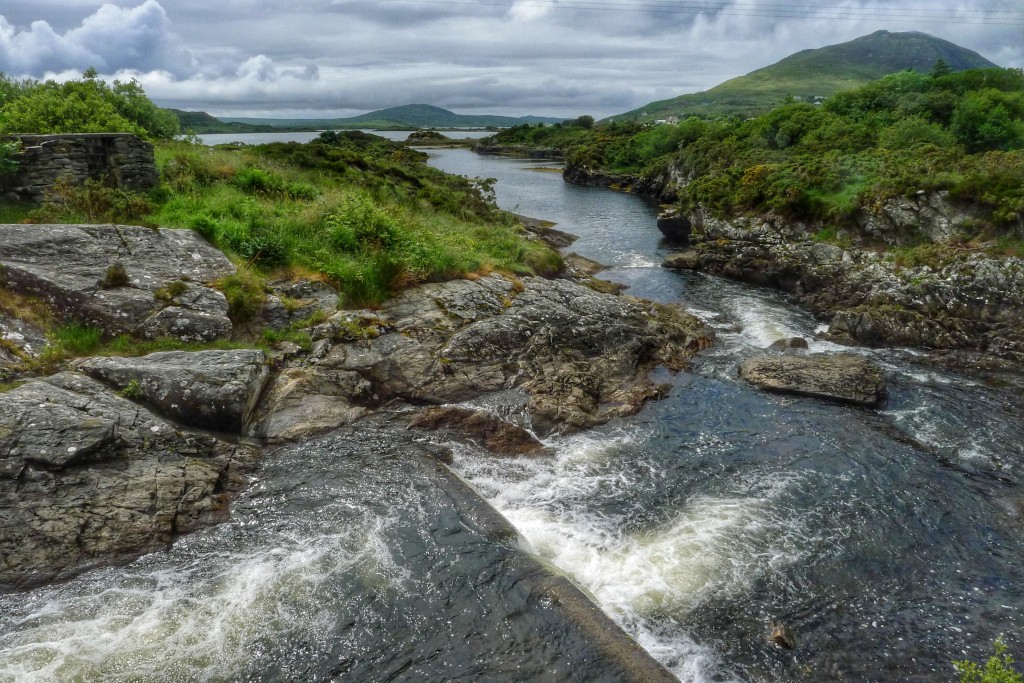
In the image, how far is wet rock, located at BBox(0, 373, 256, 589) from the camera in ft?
29.0

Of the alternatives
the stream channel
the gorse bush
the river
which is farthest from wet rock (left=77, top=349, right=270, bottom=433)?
the gorse bush

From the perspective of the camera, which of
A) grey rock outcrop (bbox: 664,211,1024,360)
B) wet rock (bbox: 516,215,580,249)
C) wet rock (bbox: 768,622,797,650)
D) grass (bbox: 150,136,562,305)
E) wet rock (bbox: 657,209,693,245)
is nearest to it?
wet rock (bbox: 768,622,797,650)

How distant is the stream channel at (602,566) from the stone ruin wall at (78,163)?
454 inches

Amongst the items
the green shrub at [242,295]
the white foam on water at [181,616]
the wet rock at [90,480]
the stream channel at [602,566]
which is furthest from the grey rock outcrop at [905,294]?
the wet rock at [90,480]

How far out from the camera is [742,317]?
81.4ft

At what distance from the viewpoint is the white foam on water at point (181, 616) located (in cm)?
728

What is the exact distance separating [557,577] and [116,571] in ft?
22.0

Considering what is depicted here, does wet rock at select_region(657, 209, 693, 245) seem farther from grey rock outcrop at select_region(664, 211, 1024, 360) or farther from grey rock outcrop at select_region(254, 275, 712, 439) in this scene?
grey rock outcrop at select_region(254, 275, 712, 439)

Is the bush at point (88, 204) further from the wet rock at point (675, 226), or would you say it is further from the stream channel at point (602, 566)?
the wet rock at point (675, 226)

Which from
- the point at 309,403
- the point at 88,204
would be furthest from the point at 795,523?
the point at 88,204

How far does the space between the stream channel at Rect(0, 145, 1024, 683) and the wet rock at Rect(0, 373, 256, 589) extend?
0.44 meters

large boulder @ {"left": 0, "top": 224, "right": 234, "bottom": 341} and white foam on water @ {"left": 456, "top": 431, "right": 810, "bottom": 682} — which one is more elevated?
large boulder @ {"left": 0, "top": 224, "right": 234, "bottom": 341}

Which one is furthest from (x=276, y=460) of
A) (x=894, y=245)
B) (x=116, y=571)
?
(x=894, y=245)

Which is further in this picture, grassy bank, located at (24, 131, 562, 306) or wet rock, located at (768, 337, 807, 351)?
wet rock, located at (768, 337, 807, 351)
